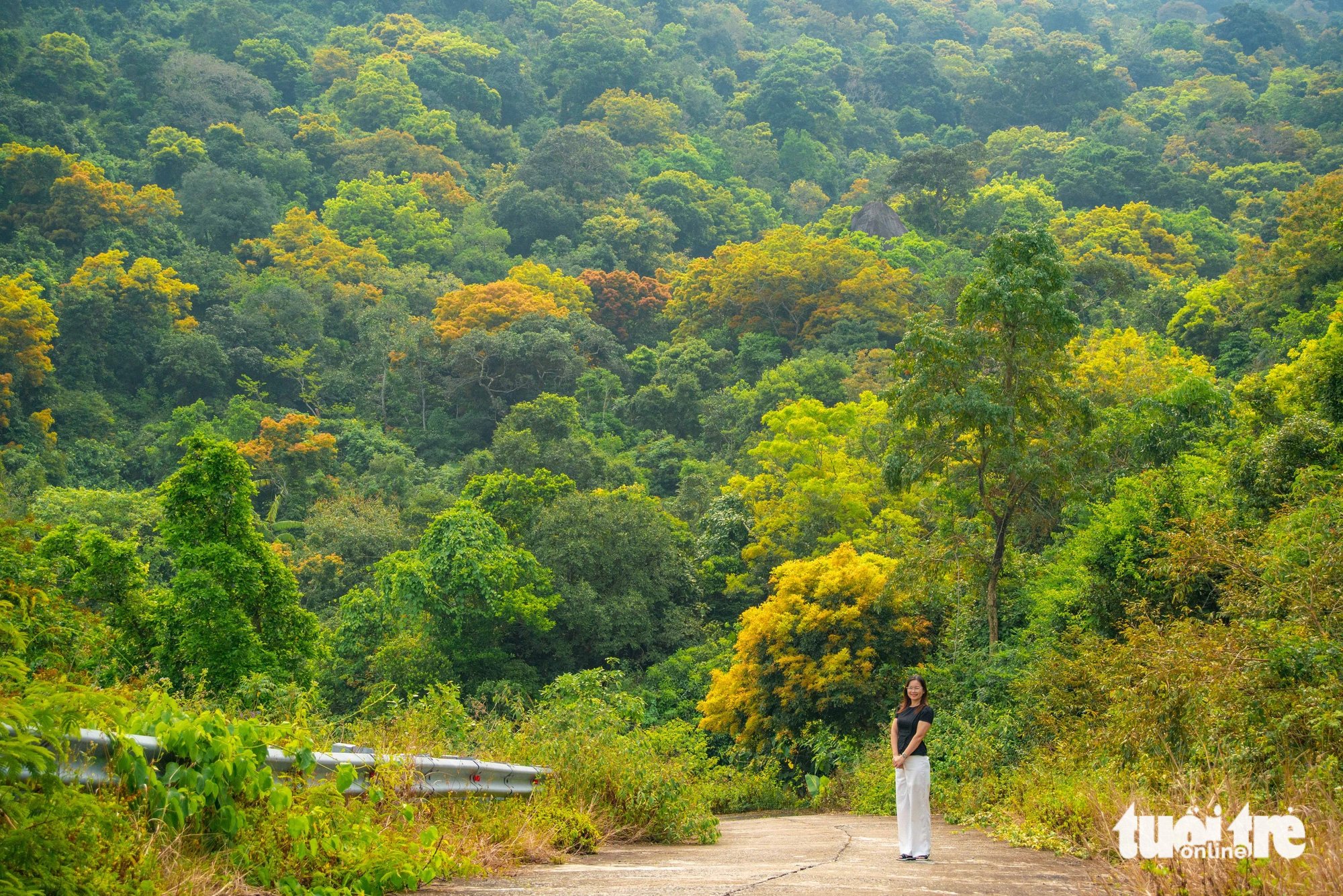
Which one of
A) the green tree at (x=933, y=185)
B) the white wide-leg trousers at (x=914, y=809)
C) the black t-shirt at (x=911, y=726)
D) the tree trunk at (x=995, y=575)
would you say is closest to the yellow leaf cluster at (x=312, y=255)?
the green tree at (x=933, y=185)

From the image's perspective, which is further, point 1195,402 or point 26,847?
point 1195,402

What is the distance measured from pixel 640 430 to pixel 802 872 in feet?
116

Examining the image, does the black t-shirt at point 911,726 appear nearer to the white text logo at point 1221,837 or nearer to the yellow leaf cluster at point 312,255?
the white text logo at point 1221,837

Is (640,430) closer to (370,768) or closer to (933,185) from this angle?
(933,185)

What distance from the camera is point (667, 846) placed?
7.23 metres

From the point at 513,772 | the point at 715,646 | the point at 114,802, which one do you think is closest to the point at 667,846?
the point at 513,772

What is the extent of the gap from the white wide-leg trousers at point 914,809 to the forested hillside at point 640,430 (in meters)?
0.91

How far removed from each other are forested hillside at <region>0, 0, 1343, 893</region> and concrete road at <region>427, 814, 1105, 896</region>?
29 cm

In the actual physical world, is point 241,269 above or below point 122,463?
above

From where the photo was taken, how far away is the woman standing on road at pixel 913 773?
649 centimetres

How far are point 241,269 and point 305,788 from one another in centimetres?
4598

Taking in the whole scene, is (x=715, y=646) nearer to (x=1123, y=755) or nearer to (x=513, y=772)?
(x=1123, y=755)

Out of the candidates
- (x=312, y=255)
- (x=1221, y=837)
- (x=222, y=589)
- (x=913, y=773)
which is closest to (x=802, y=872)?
(x=913, y=773)

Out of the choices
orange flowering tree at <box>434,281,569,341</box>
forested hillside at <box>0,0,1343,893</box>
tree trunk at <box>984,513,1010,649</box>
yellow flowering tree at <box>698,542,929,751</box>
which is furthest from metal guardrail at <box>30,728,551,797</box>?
orange flowering tree at <box>434,281,569,341</box>
